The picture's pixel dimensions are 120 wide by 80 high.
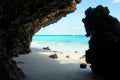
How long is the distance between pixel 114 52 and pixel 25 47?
29.2ft

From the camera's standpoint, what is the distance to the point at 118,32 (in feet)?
28.9

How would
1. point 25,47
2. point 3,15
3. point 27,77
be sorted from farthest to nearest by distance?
point 25,47 < point 27,77 < point 3,15

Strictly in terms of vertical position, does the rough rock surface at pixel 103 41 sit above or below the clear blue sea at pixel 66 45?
above

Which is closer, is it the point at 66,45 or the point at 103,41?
the point at 103,41

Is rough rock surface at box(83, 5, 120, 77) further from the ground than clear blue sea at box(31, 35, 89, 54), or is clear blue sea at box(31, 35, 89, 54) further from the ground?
rough rock surface at box(83, 5, 120, 77)

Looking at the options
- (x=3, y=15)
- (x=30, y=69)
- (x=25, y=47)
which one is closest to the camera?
(x=3, y=15)

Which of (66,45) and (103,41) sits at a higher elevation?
(103,41)

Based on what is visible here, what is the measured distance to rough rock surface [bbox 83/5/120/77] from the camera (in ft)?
27.4

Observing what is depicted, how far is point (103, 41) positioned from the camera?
873cm

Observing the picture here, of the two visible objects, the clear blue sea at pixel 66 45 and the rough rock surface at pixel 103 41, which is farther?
the clear blue sea at pixel 66 45

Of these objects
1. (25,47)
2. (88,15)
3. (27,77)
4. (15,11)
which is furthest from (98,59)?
(25,47)

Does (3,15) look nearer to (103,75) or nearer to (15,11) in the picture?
(15,11)

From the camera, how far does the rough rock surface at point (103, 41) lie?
8.35m

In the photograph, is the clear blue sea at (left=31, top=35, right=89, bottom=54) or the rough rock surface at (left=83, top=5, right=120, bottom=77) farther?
the clear blue sea at (left=31, top=35, right=89, bottom=54)
